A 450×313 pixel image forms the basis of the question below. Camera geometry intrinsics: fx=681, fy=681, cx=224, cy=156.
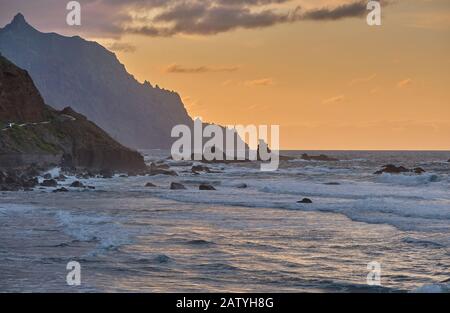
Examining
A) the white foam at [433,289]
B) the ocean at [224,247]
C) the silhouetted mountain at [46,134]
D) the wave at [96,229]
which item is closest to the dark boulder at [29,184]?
the ocean at [224,247]

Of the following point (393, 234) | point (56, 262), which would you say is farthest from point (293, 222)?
point (56, 262)

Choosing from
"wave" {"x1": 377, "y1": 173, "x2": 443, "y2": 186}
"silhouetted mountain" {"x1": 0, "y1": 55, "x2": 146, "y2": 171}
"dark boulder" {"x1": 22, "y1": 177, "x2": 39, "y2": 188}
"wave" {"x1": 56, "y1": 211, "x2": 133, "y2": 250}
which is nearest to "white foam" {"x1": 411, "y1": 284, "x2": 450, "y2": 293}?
"wave" {"x1": 56, "y1": 211, "x2": 133, "y2": 250}

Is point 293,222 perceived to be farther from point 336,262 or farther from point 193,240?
point 336,262

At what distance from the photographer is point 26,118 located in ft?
316

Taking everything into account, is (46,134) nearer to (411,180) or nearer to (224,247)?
(411,180)

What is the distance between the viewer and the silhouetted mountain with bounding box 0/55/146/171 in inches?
3287

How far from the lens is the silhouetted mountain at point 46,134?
274 ft

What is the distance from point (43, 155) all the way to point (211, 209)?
48.1m

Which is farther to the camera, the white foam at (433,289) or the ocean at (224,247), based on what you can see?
the ocean at (224,247)

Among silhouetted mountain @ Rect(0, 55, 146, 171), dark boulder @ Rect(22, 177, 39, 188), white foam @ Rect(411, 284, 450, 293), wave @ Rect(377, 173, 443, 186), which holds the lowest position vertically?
wave @ Rect(377, 173, 443, 186)

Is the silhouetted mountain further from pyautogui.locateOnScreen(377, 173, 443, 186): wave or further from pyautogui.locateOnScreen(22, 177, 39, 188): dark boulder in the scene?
pyautogui.locateOnScreen(377, 173, 443, 186): wave

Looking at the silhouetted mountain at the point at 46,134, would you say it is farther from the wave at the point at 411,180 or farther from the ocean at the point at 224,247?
the ocean at the point at 224,247
